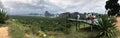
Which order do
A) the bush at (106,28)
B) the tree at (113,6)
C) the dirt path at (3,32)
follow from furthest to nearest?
the tree at (113,6) < the bush at (106,28) < the dirt path at (3,32)

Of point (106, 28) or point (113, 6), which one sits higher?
point (113, 6)

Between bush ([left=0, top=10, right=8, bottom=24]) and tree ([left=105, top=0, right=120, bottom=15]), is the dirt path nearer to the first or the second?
bush ([left=0, top=10, right=8, bottom=24])

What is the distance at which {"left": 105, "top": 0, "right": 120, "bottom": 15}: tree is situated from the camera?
3919cm

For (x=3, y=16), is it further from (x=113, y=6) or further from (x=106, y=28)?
(x=113, y=6)

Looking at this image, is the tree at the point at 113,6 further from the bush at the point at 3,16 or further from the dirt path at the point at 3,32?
the dirt path at the point at 3,32

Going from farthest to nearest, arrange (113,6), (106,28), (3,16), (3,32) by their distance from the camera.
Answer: (113,6), (3,16), (106,28), (3,32)

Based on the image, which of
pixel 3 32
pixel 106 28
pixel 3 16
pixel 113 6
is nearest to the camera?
pixel 3 32

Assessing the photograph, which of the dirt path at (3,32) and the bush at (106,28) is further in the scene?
the bush at (106,28)

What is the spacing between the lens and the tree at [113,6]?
39.2 meters

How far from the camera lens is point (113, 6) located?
39.4 m

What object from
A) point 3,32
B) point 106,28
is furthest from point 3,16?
point 106,28

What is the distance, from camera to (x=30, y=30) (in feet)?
Result: 78.4

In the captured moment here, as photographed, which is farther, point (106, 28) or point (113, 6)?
point (113, 6)

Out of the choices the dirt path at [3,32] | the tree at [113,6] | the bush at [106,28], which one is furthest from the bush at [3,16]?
the tree at [113,6]
